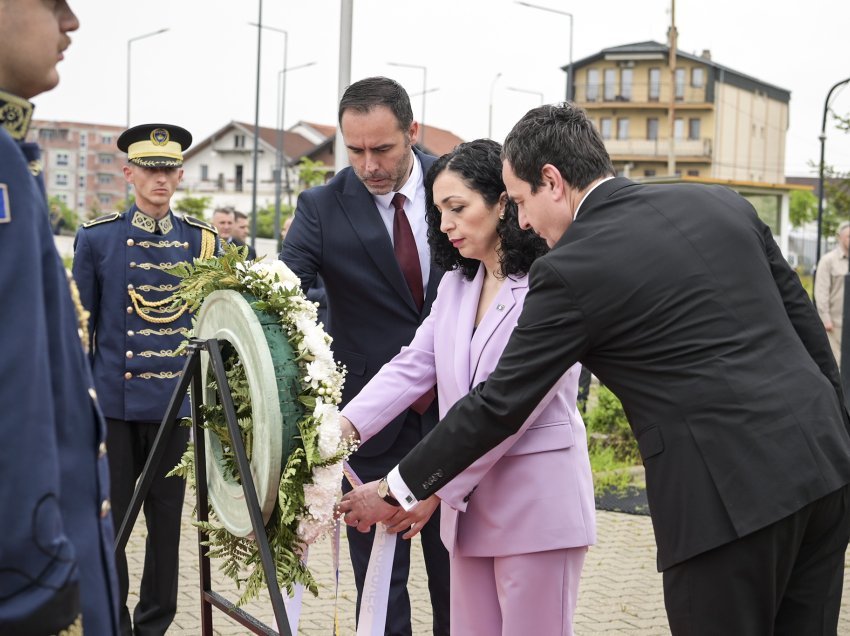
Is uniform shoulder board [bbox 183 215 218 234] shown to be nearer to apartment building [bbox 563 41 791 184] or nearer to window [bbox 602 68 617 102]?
apartment building [bbox 563 41 791 184]

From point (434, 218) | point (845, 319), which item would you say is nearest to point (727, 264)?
point (434, 218)

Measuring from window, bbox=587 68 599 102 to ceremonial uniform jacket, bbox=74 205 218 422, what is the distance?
7524 cm

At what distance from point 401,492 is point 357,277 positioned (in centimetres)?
123

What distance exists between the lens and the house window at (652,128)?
7750 centimetres

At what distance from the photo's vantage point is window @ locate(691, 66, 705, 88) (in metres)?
76.4

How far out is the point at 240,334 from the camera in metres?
3.25

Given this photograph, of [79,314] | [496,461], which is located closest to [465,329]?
[496,461]

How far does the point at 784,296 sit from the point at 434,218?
4.01 feet

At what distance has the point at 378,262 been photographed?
433 centimetres

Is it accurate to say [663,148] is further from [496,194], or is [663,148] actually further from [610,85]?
[496,194]

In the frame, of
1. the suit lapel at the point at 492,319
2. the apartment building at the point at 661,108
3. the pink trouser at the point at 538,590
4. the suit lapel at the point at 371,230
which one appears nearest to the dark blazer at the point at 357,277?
the suit lapel at the point at 371,230

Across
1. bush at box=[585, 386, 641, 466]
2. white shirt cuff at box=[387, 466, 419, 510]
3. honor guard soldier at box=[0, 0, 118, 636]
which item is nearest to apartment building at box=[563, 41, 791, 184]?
bush at box=[585, 386, 641, 466]

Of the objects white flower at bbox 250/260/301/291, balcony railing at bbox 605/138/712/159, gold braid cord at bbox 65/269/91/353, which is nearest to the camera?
gold braid cord at bbox 65/269/91/353

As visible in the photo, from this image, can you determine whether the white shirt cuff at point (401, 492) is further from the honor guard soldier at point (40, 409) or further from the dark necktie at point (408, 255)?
the honor guard soldier at point (40, 409)
